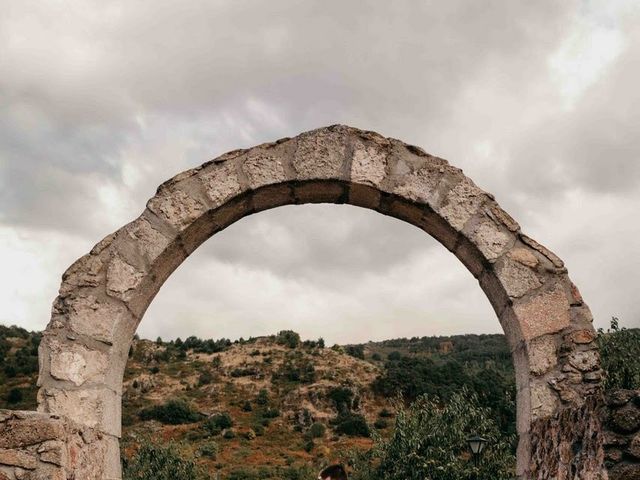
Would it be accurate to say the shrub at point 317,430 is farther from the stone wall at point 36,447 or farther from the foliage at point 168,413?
the stone wall at point 36,447

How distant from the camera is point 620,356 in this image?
5.45 metres

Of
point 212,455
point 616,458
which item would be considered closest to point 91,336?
point 616,458

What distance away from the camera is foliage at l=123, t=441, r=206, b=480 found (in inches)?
716

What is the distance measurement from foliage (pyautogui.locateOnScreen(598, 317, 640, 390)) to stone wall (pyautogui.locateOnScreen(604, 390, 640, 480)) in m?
0.86

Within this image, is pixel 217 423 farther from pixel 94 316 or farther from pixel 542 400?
pixel 542 400

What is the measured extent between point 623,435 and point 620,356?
2422mm

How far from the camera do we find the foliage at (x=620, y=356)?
4551 millimetres

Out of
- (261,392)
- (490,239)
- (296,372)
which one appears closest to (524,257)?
(490,239)

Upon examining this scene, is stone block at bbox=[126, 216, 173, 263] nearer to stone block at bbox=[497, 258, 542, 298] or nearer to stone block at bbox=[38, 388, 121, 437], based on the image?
stone block at bbox=[38, 388, 121, 437]

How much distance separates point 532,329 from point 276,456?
2700 centimetres

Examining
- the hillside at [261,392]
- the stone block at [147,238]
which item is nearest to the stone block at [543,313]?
the stone block at [147,238]

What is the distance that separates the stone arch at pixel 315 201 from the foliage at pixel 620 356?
338 mm

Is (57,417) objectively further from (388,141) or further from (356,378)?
(356,378)

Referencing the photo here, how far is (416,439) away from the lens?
14250 millimetres
